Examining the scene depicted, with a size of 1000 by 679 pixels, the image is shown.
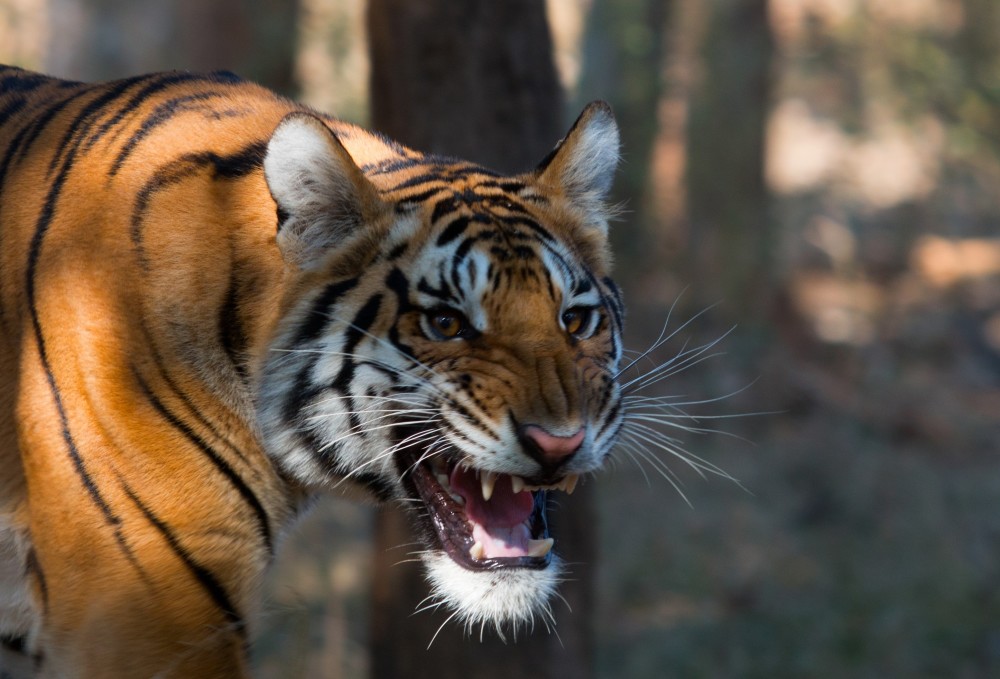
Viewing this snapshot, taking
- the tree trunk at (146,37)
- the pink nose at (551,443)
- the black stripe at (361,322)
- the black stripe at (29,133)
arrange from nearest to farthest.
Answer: the pink nose at (551,443) → the black stripe at (361,322) → the black stripe at (29,133) → the tree trunk at (146,37)

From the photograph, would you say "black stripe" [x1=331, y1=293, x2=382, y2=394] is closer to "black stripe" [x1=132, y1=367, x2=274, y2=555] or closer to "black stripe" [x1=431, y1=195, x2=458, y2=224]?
"black stripe" [x1=431, y1=195, x2=458, y2=224]

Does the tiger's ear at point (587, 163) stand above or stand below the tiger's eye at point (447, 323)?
above

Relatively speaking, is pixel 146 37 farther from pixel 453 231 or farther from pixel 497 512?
pixel 497 512

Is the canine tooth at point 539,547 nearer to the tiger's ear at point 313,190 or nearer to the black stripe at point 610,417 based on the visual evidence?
the black stripe at point 610,417

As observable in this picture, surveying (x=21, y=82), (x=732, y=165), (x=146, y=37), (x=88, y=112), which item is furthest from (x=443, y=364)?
(x=732, y=165)

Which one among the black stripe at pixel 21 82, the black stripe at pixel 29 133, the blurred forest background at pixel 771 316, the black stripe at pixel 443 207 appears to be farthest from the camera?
the blurred forest background at pixel 771 316

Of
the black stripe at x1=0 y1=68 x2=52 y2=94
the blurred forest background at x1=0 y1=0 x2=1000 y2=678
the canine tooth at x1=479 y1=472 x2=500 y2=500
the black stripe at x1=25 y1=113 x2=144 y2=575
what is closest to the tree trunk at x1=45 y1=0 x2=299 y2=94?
the blurred forest background at x1=0 y1=0 x2=1000 y2=678

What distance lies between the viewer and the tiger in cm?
268

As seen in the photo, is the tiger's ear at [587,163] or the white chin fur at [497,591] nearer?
the white chin fur at [497,591]

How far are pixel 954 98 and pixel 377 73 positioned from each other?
11.1 metres

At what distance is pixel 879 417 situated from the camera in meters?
12.5

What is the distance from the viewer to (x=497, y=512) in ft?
9.55

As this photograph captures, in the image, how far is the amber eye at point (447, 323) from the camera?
2748 mm

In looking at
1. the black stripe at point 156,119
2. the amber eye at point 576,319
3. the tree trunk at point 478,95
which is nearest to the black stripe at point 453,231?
the amber eye at point 576,319
